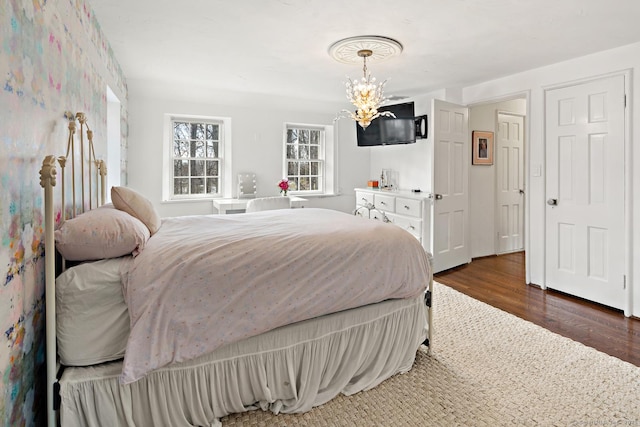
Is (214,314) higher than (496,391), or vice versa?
(214,314)

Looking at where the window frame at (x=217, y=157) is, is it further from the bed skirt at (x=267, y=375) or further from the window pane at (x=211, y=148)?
the bed skirt at (x=267, y=375)

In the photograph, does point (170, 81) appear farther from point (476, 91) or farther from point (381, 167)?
point (476, 91)

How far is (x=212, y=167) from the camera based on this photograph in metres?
5.28

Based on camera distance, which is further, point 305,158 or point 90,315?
point 305,158

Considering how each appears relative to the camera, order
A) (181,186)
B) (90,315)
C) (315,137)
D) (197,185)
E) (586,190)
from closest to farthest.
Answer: (90,315) → (586,190) → (181,186) → (197,185) → (315,137)

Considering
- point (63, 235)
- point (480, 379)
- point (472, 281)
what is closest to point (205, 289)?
point (63, 235)

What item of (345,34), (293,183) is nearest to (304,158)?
(293,183)

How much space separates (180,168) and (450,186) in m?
3.71

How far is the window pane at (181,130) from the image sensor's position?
5.03 metres

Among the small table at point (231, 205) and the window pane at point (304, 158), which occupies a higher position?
the window pane at point (304, 158)

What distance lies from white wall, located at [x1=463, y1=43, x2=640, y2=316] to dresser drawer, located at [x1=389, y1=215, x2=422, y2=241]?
4.00 ft

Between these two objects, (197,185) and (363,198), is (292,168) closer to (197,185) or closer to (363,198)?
(363,198)

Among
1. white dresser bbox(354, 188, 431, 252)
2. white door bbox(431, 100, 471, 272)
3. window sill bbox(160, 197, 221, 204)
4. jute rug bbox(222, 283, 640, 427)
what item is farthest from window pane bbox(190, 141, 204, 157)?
jute rug bbox(222, 283, 640, 427)

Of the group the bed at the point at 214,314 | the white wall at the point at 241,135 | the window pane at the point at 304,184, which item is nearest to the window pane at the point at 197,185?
the white wall at the point at 241,135
